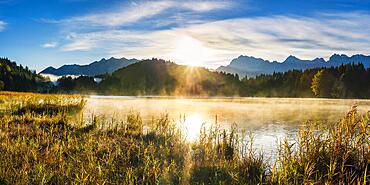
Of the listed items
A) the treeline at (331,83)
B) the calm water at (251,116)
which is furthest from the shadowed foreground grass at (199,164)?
the treeline at (331,83)

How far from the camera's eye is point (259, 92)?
570 ft

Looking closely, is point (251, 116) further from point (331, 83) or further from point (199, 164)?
point (331, 83)

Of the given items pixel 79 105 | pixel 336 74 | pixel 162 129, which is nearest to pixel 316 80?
pixel 336 74

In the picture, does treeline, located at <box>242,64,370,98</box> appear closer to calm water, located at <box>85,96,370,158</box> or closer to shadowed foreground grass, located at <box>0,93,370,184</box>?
calm water, located at <box>85,96,370,158</box>

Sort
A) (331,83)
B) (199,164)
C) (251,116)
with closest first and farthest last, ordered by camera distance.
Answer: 1. (199,164)
2. (251,116)
3. (331,83)

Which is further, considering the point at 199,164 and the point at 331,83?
the point at 331,83

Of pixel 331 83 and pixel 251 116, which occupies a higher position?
pixel 331 83

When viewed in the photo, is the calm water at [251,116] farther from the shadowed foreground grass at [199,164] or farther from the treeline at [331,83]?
the treeline at [331,83]

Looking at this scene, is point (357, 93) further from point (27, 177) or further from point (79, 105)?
point (27, 177)

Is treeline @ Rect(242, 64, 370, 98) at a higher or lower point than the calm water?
higher

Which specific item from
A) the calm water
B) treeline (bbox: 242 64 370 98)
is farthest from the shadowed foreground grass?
treeline (bbox: 242 64 370 98)

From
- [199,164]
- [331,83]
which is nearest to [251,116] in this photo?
[199,164]

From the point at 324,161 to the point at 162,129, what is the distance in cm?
1007

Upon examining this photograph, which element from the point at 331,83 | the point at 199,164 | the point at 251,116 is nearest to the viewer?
the point at 199,164
